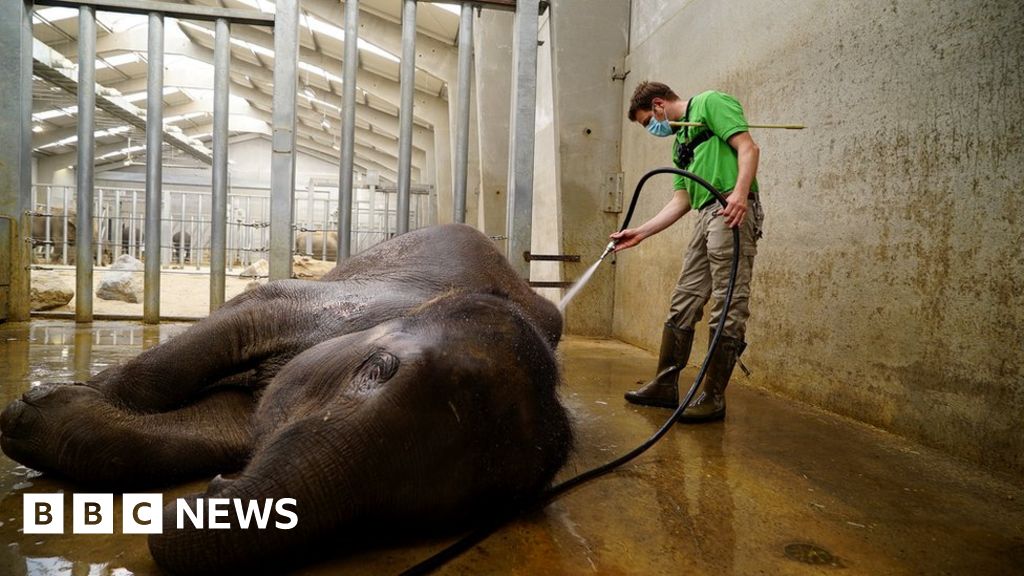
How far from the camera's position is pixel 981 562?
6.90 feet

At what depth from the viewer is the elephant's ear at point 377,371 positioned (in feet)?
5.79

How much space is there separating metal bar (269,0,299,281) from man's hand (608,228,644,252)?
3.64 m

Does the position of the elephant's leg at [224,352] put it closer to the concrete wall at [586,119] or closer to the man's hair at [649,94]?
the man's hair at [649,94]

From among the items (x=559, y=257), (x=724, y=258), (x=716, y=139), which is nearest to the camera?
(x=724, y=258)

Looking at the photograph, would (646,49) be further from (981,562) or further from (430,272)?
(981,562)

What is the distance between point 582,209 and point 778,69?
2991 mm

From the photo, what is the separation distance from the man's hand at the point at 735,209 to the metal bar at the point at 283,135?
4402 mm

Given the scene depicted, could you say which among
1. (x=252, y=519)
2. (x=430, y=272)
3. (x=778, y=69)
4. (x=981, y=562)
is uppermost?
(x=778, y=69)

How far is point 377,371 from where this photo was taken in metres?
1.79

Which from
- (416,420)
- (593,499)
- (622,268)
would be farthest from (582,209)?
(416,420)

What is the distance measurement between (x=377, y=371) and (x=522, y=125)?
5048mm

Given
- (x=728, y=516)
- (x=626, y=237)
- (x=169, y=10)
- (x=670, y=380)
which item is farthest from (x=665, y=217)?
(x=169, y=10)

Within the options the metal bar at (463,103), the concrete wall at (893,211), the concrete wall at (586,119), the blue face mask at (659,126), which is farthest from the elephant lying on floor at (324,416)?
the concrete wall at (586,119)

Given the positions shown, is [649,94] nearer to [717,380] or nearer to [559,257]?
[717,380]
